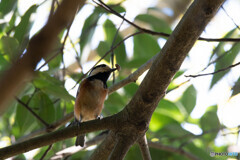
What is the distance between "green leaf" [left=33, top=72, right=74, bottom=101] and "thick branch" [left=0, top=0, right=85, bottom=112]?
2.03m

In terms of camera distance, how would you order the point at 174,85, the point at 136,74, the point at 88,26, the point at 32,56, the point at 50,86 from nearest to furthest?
the point at 32,56
the point at 50,86
the point at 136,74
the point at 88,26
the point at 174,85

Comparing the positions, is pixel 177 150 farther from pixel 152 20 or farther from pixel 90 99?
pixel 152 20

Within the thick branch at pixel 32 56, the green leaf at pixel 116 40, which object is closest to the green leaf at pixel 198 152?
the green leaf at pixel 116 40

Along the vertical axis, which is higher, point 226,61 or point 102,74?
point 102,74

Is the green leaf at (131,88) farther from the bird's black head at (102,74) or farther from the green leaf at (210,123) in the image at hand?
the green leaf at (210,123)

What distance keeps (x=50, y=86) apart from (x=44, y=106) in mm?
466

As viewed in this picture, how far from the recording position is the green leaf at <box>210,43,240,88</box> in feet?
9.60

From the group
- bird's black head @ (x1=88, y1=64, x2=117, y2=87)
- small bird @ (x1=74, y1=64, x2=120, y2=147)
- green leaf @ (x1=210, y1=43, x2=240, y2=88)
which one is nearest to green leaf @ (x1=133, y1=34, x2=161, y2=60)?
small bird @ (x1=74, y1=64, x2=120, y2=147)

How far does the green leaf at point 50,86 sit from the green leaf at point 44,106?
11.3 inches

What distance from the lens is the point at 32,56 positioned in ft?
1.83

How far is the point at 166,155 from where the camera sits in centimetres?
352

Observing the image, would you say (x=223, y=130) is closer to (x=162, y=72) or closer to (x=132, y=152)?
(x=132, y=152)

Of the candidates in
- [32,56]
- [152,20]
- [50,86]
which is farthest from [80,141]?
[32,56]

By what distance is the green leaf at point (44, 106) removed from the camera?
2990 millimetres
